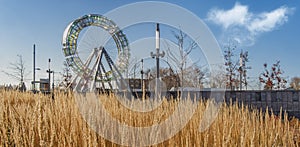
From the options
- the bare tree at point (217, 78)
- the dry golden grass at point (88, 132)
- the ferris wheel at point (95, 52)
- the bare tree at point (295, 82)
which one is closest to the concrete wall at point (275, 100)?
the bare tree at point (217, 78)

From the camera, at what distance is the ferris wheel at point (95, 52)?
348 inches

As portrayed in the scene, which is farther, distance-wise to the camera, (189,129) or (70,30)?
(70,30)

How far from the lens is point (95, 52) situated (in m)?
9.25

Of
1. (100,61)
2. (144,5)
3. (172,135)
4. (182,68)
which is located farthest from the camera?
(100,61)

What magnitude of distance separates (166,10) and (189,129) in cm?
360

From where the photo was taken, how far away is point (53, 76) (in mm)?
14047

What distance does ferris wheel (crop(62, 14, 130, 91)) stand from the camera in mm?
8829

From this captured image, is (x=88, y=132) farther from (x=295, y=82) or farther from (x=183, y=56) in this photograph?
(x=295, y=82)

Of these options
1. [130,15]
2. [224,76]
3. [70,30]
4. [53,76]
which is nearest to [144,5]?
[130,15]

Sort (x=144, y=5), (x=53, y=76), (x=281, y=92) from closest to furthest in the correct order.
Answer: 1. (x=144, y=5)
2. (x=281, y=92)
3. (x=53, y=76)

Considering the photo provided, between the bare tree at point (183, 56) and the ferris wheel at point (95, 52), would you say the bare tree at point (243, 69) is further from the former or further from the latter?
the ferris wheel at point (95, 52)

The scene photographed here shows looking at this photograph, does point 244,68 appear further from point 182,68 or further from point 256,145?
point 256,145

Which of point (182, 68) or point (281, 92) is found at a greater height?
point (182, 68)

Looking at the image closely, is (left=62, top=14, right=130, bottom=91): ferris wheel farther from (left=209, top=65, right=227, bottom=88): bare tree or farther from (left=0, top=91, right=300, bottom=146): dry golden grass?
(left=0, top=91, right=300, bottom=146): dry golden grass
